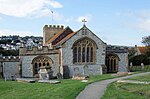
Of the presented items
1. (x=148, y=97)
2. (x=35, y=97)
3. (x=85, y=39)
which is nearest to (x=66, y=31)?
(x=85, y=39)

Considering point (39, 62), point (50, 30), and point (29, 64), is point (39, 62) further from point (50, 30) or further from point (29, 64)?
point (50, 30)

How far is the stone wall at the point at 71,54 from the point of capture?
4188 cm

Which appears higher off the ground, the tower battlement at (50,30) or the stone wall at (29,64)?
the tower battlement at (50,30)

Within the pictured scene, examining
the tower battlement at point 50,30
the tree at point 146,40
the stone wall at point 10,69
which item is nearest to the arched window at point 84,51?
the stone wall at point 10,69

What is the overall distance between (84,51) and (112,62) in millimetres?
5310

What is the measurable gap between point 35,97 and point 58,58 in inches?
960

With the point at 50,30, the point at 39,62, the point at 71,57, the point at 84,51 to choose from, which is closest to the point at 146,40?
the point at 50,30

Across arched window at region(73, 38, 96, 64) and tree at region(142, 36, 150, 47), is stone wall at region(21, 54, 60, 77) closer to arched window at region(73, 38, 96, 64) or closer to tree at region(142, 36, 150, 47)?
arched window at region(73, 38, 96, 64)

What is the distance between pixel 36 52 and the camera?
42906 mm

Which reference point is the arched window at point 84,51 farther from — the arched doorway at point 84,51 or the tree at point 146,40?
the tree at point 146,40

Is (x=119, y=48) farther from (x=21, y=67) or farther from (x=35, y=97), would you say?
(x=35, y=97)

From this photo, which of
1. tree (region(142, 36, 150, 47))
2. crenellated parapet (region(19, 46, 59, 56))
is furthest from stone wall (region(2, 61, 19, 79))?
tree (region(142, 36, 150, 47))

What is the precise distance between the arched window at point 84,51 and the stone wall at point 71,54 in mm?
532

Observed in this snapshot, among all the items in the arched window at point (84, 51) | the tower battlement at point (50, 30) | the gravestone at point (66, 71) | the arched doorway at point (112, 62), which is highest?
the tower battlement at point (50, 30)
